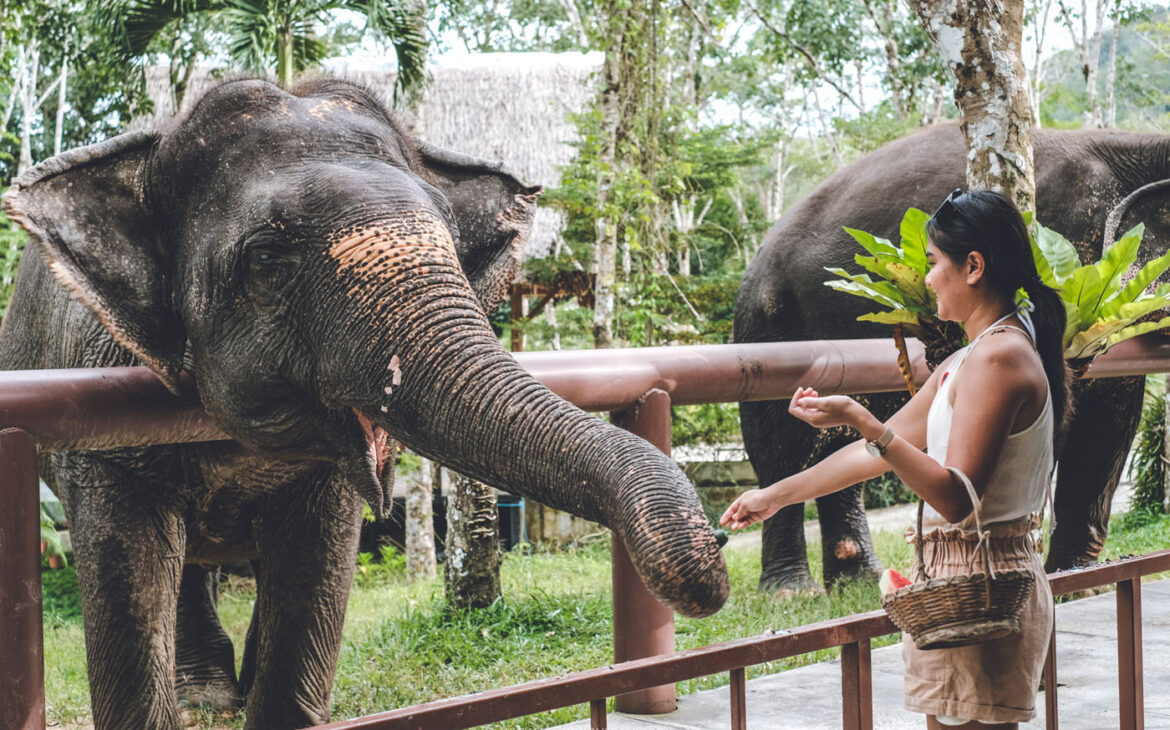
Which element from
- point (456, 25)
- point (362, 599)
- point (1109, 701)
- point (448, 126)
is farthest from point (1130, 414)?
point (456, 25)

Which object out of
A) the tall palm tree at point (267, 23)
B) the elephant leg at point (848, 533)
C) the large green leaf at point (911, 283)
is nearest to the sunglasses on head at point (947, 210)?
the large green leaf at point (911, 283)

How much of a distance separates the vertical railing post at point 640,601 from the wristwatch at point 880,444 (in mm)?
1304

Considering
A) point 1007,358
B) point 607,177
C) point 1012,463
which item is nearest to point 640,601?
point 1012,463

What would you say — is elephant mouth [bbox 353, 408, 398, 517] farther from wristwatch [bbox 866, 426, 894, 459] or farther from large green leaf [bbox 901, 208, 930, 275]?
large green leaf [bbox 901, 208, 930, 275]

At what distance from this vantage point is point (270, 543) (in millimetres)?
3369

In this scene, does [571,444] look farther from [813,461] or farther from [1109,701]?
[813,461]

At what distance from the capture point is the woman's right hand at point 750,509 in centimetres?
225

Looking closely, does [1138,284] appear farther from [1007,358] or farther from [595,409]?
[595,409]

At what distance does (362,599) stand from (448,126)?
10.0 m

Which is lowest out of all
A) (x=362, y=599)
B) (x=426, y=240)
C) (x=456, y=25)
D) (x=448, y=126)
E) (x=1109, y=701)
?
(x=362, y=599)

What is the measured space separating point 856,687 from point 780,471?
4.44m

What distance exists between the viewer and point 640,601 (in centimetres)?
336

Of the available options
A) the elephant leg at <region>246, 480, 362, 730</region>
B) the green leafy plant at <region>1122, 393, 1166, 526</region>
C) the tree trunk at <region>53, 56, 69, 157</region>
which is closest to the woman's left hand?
the elephant leg at <region>246, 480, 362, 730</region>

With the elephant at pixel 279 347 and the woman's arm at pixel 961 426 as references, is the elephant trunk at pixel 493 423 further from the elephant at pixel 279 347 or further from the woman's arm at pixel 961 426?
the woman's arm at pixel 961 426
